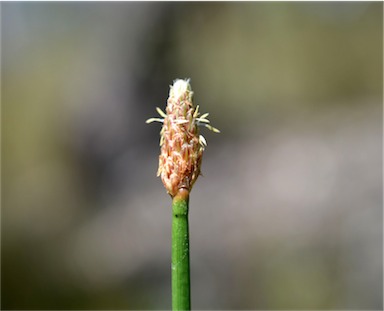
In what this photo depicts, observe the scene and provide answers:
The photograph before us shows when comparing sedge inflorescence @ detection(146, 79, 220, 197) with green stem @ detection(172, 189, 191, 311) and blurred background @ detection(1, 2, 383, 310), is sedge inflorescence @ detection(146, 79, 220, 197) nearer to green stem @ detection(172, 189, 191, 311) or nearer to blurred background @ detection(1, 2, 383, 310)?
green stem @ detection(172, 189, 191, 311)

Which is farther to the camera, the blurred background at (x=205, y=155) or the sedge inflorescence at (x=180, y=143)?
the blurred background at (x=205, y=155)

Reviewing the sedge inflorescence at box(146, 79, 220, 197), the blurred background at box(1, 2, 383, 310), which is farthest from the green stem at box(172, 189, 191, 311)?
the blurred background at box(1, 2, 383, 310)

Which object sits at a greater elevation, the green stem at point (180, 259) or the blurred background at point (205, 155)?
the blurred background at point (205, 155)

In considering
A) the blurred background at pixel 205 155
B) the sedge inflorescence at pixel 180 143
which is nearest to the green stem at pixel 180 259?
the sedge inflorescence at pixel 180 143

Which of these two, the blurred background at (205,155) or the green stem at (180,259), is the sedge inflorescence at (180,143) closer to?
the green stem at (180,259)

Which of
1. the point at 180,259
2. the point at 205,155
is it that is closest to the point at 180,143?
the point at 180,259

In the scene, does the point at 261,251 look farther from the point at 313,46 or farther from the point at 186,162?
the point at 186,162
